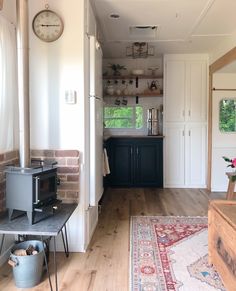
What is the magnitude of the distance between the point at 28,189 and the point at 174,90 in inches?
153

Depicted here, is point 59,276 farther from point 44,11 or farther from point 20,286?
point 44,11

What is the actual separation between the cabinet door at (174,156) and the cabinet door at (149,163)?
0.15 metres

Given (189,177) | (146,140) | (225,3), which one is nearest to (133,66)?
(146,140)

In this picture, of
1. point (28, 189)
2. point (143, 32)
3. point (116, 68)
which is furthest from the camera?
point (116, 68)

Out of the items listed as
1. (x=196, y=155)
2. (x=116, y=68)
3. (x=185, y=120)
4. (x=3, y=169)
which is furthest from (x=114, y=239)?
(x=116, y=68)

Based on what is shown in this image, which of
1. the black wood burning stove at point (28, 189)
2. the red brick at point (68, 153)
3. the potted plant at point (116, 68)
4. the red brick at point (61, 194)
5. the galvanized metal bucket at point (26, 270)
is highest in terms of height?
the potted plant at point (116, 68)

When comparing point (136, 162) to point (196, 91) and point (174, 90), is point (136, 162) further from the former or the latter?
point (196, 91)

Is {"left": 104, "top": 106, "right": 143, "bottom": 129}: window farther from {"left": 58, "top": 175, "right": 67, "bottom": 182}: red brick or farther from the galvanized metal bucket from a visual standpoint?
the galvanized metal bucket

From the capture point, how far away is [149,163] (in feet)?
18.1

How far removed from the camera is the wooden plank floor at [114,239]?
2.29 metres

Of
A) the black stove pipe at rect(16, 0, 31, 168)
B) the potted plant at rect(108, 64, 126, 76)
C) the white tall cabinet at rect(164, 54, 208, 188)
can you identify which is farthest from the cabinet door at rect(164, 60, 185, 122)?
the black stove pipe at rect(16, 0, 31, 168)

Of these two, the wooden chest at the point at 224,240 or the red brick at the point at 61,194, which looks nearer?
the wooden chest at the point at 224,240

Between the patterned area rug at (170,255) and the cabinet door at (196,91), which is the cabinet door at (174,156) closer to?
the cabinet door at (196,91)

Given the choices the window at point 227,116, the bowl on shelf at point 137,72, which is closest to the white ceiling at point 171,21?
the bowl on shelf at point 137,72
